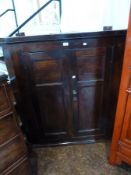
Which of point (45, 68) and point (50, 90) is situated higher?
point (45, 68)

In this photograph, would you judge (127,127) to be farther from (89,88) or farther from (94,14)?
(94,14)

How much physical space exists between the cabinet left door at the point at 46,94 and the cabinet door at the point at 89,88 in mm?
91

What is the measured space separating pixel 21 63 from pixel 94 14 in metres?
0.78

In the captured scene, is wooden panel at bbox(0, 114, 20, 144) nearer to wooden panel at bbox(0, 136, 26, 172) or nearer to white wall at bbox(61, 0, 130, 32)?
wooden panel at bbox(0, 136, 26, 172)

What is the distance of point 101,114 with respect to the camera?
1.54 m

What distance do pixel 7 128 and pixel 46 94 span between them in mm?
502

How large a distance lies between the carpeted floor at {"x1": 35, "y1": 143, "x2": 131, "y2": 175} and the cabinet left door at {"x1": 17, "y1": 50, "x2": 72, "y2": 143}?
0.45 feet

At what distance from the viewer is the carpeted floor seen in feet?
4.59

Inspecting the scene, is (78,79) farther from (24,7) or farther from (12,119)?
(24,7)

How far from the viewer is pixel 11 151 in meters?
1.04

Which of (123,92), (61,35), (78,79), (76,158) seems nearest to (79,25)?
(61,35)

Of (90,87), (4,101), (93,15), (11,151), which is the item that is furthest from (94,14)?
(11,151)

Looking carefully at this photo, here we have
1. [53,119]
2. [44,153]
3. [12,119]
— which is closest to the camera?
[12,119]

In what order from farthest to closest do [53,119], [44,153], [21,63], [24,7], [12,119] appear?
1. [24,7]
2. [44,153]
3. [53,119]
4. [21,63]
5. [12,119]
